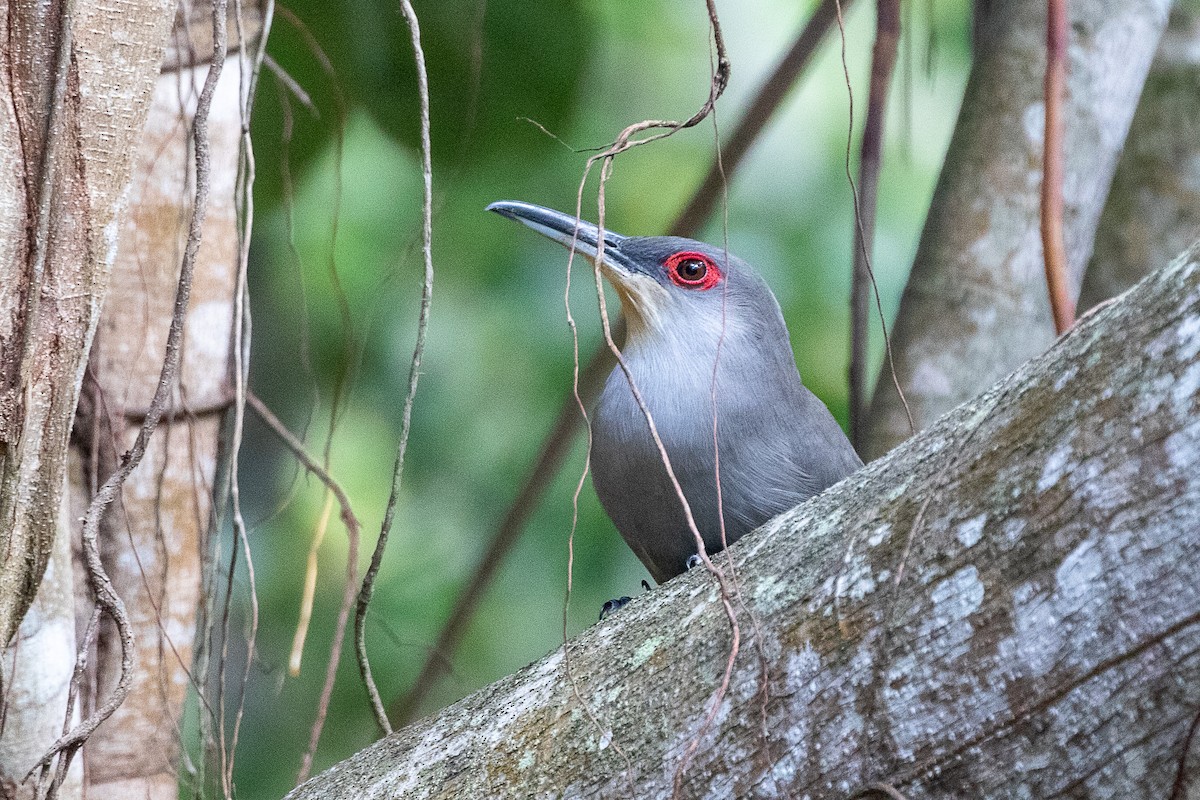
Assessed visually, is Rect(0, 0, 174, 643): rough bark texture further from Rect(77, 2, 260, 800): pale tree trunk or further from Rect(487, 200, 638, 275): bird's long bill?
Rect(487, 200, 638, 275): bird's long bill

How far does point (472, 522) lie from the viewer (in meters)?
5.52

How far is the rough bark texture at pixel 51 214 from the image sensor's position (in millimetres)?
1831

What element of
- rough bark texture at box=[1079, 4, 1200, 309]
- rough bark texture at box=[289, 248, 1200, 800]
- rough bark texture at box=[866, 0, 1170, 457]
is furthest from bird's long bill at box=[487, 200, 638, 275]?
rough bark texture at box=[1079, 4, 1200, 309]

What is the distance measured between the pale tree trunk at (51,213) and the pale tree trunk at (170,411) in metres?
0.77

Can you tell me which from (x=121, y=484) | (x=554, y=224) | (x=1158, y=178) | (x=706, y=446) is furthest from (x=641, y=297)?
(x=1158, y=178)

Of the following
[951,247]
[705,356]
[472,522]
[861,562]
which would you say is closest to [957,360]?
[951,247]

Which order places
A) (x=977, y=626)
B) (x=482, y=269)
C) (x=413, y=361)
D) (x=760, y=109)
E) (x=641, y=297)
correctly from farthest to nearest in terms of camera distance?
(x=482, y=269) < (x=760, y=109) < (x=641, y=297) < (x=413, y=361) < (x=977, y=626)

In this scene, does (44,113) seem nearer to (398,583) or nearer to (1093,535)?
(1093,535)

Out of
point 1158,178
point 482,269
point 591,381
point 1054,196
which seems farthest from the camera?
point 482,269

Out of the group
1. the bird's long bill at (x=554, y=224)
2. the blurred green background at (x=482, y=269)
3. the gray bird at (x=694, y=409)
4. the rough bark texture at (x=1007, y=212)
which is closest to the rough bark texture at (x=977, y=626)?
the gray bird at (x=694, y=409)

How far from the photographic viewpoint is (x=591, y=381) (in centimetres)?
429

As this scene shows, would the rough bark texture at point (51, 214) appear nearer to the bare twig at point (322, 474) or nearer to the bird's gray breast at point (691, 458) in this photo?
the bare twig at point (322, 474)

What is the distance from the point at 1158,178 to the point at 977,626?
2.88m

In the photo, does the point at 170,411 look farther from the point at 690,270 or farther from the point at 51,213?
the point at 690,270
